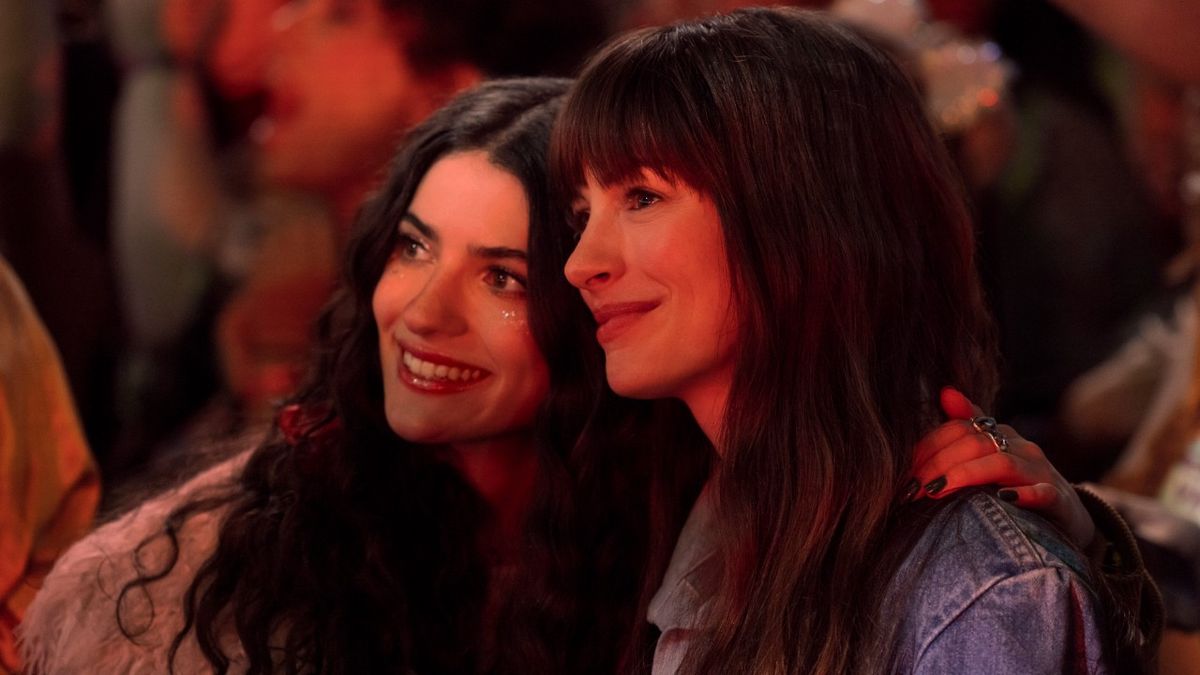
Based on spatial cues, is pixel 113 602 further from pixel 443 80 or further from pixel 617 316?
pixel 443 80

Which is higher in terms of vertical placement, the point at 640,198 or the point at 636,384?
the point at 640,198

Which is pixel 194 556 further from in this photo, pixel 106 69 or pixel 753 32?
pixel 106 69

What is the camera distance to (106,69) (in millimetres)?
3539

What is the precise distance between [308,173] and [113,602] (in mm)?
1860

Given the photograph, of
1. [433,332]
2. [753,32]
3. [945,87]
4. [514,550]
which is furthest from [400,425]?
[945,87]

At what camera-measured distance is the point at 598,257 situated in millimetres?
1681

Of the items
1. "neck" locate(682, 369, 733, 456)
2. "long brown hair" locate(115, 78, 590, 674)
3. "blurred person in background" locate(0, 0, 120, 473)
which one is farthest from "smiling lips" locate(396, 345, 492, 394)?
"blurred person in background" locate(0, 0, 120, 473)

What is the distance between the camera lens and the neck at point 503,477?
219 centimetres

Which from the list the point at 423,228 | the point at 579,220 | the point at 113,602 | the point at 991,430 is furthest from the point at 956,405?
the point at 113,602

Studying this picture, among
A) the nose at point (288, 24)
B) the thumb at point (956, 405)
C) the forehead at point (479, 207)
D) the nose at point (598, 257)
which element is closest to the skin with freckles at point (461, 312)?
the forehead at point (479, 207)

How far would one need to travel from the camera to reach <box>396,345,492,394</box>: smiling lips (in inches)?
79.8

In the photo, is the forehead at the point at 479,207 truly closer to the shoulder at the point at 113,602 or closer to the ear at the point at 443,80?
A: the shoulder at the point at 113,602

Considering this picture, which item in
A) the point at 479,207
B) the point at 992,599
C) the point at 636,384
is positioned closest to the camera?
the point at 992,599

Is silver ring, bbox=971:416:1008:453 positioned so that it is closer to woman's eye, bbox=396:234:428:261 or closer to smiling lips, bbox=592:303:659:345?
smiling lips, bbox=592:303:659:345
